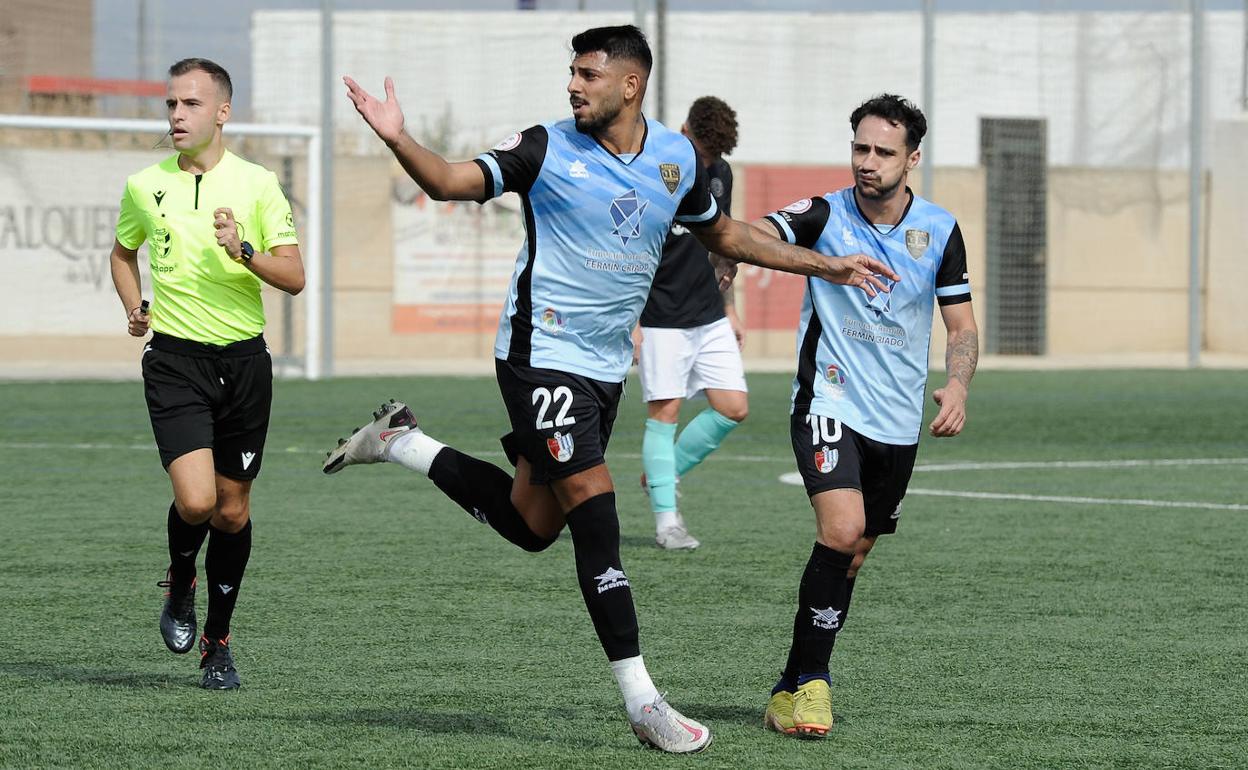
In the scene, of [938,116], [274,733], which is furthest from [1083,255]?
[274,733]

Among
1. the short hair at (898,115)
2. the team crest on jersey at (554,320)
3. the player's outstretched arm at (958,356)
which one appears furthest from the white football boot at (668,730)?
the short hair at (898,115)

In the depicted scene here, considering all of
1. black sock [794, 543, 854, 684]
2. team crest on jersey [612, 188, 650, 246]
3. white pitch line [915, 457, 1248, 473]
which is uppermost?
team crest on jersey [612, 188, 650, 246]

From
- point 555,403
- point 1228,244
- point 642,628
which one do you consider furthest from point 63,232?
point 555,403

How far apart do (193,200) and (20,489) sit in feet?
18.6

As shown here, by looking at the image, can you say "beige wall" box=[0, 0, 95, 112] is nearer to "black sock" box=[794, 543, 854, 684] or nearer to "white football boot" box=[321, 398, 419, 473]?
"white football boot" box=[321, 398, 419, 473]

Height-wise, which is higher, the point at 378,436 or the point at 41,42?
the point at 41,42

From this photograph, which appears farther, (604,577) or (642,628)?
(642,628)

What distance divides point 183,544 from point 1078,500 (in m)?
6.52

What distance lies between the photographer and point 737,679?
6.00 metres

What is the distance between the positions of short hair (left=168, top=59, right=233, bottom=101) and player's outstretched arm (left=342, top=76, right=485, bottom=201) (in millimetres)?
1431

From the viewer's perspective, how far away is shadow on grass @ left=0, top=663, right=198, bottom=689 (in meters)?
5.77

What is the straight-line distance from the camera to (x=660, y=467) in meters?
9.26

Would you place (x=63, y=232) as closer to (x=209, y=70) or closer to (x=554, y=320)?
(x=209, y=70)

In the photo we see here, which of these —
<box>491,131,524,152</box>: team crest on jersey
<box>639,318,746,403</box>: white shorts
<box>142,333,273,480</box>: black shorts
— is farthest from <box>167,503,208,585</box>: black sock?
<box>639,318,746,403</box>: white shorts
